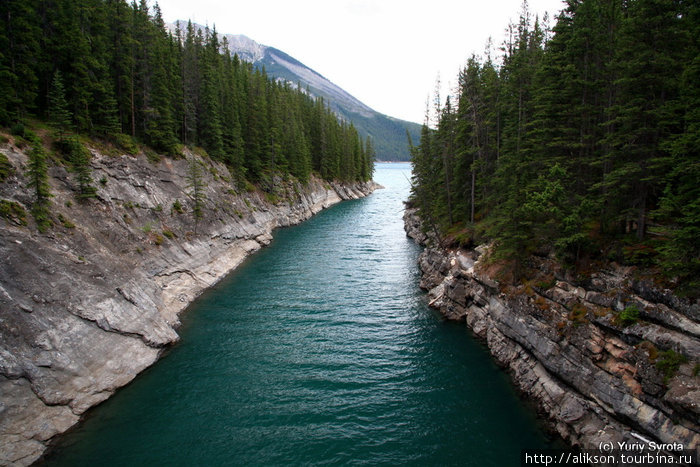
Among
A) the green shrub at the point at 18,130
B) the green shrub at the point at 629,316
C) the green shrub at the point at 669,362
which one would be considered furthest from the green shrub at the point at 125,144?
the green shrub at the point at 669,362

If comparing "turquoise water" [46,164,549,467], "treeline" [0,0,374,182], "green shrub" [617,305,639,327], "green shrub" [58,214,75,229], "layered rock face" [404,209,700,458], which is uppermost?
"treeline" [0,0,374,182]

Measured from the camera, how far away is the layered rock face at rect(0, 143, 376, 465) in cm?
1650

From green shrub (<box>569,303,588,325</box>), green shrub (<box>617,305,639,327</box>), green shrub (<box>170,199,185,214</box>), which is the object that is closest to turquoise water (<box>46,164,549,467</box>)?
green shrub (<box>569,303,588,325</box>)

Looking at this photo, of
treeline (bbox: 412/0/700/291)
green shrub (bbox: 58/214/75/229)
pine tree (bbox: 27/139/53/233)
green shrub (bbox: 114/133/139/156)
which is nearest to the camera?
treeline (bbox: 412/0/700/291)

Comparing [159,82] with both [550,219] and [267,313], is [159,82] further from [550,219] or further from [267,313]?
[550,219]

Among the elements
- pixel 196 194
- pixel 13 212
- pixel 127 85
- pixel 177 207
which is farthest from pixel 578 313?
pixel 127 85

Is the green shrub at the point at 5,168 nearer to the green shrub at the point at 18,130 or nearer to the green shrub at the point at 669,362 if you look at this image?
the green shrub at the point at 18,130

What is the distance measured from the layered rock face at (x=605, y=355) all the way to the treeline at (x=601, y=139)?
1736mm

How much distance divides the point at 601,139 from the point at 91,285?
31.0 meters

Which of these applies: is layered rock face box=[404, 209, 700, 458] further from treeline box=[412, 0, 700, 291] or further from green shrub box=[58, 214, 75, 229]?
green shrub box=[58, 214, 75, 229]

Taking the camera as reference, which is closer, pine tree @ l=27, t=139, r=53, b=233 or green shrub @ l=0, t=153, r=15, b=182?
green shrub @ l=0, t=153, r=15, b=182

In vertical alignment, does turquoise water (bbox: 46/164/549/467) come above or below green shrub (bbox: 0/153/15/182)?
below

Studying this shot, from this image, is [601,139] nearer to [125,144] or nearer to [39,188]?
[39,188]

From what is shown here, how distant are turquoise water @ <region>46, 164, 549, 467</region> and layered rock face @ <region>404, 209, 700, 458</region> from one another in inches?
66.6
